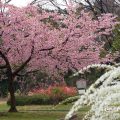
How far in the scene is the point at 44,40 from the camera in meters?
18.8

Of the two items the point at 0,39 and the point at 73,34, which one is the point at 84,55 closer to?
the point at 73,34

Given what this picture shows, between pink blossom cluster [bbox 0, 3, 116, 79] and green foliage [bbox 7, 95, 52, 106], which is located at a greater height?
pink blossom cluster [bbox 0, 3, 116, 79]

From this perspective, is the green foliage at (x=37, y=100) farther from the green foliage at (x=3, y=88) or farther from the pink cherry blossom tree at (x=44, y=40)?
the green foliage at (x=3, y=88)

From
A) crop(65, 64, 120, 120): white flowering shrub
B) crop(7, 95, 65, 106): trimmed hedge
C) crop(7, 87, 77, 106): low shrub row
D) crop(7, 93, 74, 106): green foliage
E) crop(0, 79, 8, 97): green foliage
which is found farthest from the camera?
crop(0, 79, 8, 97): green foliage

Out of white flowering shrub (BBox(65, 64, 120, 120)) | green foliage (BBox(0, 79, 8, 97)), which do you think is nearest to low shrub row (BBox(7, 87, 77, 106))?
green foliage (BBox(0, 79, 8, 97))

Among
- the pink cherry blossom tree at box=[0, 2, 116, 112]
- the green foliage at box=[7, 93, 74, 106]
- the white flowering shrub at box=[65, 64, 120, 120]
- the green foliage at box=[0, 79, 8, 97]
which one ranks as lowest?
the green foliage at box=[7, 93, 74, 106]

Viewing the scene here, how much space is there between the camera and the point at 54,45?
1878 cm

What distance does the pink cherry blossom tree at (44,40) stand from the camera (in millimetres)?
18672

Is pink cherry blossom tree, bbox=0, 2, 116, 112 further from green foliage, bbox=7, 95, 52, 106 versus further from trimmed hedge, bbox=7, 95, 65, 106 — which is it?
green foliage, bbox=7, 95, 52, 106

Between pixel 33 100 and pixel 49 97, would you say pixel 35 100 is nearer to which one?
pixel 33 100

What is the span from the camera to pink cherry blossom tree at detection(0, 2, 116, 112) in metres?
18.7

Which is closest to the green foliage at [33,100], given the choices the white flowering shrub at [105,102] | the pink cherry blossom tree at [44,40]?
the pink cherry blossom tree at [44,40]

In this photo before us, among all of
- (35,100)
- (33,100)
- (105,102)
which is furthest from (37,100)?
(105,102)

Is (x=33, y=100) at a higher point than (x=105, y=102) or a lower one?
lower
